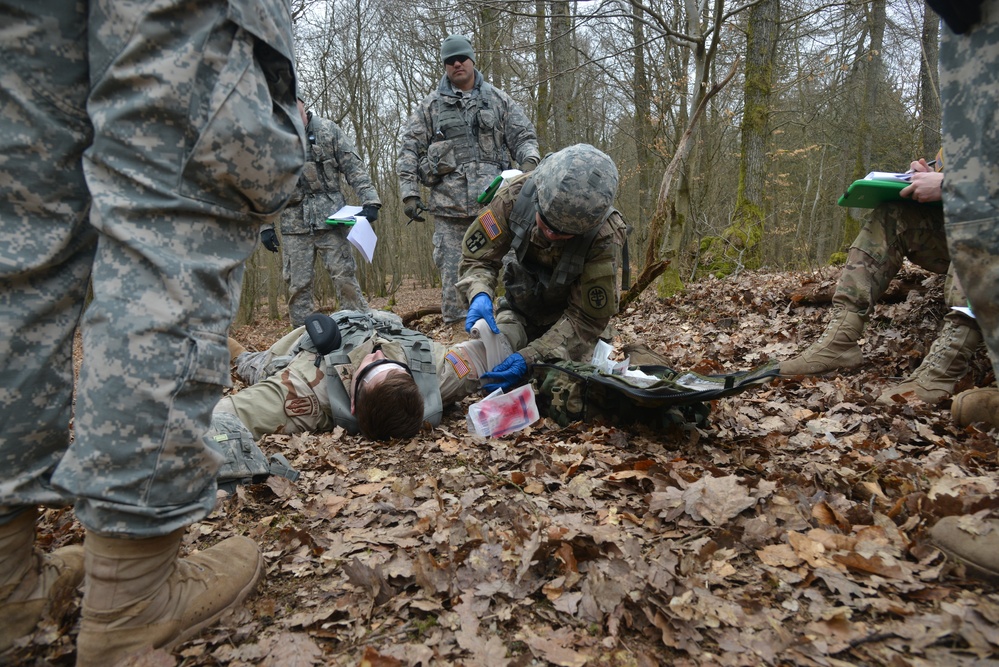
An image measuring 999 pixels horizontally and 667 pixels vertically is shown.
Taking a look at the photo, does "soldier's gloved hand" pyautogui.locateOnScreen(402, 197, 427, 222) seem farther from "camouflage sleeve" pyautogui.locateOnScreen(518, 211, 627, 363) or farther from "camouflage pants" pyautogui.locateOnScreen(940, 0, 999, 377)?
"camouflage pants" pyautogui.locateOnScreen(940, 0, 999, 377)

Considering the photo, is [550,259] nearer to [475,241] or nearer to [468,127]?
[475,241]

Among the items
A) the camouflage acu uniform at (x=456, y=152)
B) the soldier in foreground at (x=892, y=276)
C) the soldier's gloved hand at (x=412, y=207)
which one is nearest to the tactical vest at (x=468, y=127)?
the camouflage acu uniform at (x=456, y=152)

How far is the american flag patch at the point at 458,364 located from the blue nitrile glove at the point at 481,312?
233mm

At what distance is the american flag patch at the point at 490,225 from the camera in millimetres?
4332

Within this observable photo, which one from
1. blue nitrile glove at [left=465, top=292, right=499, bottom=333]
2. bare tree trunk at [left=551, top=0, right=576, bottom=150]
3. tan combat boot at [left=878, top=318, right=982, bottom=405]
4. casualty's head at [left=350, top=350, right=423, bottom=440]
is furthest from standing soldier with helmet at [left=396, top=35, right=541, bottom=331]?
tan combat boot at [left=878, top=318, right=982, bottom=405]

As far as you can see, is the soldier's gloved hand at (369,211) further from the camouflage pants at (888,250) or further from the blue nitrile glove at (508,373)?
the camouflage pants at (888,250)

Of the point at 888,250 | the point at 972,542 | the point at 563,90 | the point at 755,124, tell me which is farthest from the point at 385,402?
the point at 563,90

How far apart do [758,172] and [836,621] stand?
348 inches

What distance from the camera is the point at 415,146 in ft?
21.0

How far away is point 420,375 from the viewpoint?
12.3 ft

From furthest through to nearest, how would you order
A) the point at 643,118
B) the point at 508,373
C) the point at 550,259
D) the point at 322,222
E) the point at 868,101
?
the point at 643,118 → the point at 868,101 → the point at 322,222 → the point at 550,259 → the point at 508,373

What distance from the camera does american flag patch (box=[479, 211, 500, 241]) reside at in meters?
4.33

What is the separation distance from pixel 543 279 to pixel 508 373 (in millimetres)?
869

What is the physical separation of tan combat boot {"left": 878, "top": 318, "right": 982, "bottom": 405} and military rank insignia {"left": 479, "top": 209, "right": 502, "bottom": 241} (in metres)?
2.67
